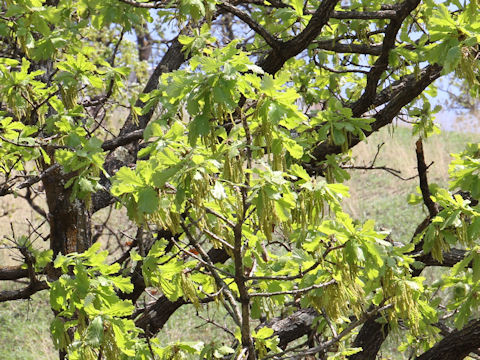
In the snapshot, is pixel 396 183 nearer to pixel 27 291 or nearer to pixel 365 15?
pixel 365 15

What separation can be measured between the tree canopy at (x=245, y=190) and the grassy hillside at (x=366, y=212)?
1.61 m

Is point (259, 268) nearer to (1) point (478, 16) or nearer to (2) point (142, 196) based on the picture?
(2) point (142, 196)

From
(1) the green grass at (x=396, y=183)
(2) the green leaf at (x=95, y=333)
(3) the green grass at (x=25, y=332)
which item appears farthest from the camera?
(1) the green grass at (x=396, y=183)

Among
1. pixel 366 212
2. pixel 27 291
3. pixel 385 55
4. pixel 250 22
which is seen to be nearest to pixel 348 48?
pixel 385 55

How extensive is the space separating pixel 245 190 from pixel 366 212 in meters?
9.20

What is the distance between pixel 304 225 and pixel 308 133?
4.81 ft

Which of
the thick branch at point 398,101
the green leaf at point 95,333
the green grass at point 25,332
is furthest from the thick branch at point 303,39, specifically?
the green grass at point 25,332

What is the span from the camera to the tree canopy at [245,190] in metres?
2.13

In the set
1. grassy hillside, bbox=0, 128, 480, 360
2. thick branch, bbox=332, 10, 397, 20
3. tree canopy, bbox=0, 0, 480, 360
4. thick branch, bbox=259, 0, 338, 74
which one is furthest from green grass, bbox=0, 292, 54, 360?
thick branch, bbox=332, 10, 397, 20

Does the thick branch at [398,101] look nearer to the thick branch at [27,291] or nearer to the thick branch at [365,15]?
the thick branch at [365,15]

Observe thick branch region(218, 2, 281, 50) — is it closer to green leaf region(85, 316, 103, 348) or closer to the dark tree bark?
green leaf region(85, 316, 103, 348)

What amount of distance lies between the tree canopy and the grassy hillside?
161 cm

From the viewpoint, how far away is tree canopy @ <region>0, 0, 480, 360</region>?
7.00 ft

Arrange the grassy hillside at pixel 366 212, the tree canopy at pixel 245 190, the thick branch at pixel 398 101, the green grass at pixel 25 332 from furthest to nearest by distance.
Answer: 1. the grassy hillside at pixel 366 212
2. the green grass at pixel 25 332
3. the thick branch at pixel 398 101
4. the tree canopy at pixel 245 190
